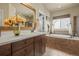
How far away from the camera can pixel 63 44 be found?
104 inches

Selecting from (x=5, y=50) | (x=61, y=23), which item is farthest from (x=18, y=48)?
(x=61, y=23)

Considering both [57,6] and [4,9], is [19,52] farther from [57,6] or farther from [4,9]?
[57,6]

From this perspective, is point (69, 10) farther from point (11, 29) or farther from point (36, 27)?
point (11, 29)

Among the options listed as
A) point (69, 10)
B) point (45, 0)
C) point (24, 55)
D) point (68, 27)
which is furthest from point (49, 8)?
point (24, 55)

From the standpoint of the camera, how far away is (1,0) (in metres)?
1.71

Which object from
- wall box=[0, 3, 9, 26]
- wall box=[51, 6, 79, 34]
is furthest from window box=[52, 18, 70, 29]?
wall box=[0, 3, 9, 26]

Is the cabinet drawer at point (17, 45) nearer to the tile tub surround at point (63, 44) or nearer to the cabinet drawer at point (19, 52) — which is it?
the cabinet drawer at point (19, 52)

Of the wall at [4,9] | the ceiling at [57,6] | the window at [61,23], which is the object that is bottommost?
the window at [61,23]

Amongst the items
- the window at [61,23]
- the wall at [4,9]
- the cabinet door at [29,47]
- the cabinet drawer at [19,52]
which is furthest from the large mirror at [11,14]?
the window at [61,23]

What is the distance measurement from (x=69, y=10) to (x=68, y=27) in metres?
0.35

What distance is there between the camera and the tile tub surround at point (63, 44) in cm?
241

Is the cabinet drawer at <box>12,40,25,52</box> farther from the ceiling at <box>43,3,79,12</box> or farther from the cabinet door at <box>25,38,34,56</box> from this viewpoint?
the ceiling at <box>43,3,79,12</box>

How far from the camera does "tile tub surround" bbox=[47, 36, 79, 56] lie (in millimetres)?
2408

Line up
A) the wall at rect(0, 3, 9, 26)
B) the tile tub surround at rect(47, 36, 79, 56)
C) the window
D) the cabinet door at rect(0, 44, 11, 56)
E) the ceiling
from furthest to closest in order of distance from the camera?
the tile tub surround at rect(47, 36, 79, 56), the window, the ceiling, the wall at rect(0, 3, 9, 26), the cabinet door at rect(0, 44, 11, 56)
